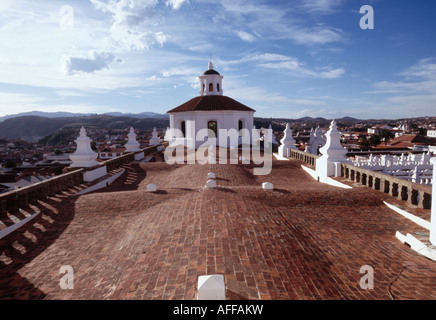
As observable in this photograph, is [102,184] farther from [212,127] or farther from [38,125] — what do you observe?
[38,125]

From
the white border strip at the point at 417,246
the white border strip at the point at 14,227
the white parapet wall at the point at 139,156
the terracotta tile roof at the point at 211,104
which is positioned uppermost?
the terracotta tile roof at the point at 211,104

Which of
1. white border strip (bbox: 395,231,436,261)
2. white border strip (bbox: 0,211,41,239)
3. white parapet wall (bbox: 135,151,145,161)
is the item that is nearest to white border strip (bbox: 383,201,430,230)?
white border strip (bbox: 395,231,436,261)

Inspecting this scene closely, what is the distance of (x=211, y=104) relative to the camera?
90.9 ft

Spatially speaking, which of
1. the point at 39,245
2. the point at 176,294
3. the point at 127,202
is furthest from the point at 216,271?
the point at 127,202

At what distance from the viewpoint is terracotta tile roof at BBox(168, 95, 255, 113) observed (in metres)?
27.2

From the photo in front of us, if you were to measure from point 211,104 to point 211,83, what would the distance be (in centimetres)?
430

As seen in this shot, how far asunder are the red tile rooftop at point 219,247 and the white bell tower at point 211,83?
24034mm

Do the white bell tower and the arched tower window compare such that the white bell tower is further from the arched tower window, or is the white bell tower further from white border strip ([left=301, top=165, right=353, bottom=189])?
white border strip ([left=301, top=165, right=353, bottom=189])

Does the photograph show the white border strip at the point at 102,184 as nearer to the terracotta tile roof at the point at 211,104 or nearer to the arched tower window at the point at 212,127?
the arched tower window at the point at 212,127

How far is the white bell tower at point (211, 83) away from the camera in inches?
1201

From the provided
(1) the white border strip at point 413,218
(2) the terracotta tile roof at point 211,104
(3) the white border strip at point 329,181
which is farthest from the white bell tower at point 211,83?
(1) the white border strip at point 413,218

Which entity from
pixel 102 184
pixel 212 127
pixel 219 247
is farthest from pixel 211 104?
pixel 219 247

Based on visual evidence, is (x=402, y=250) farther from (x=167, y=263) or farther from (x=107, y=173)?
(x=107, y=173)

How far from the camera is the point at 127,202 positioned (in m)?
7.54
